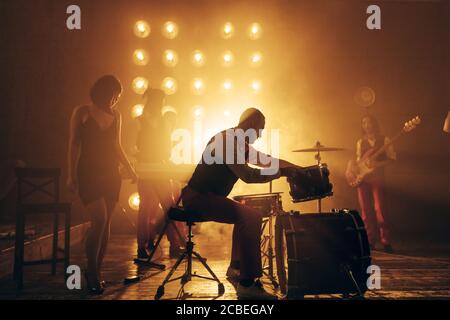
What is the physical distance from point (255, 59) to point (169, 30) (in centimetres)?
190

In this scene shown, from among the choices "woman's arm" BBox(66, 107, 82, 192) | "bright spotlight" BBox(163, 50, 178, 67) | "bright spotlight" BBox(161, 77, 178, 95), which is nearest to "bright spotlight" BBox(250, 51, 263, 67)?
"bright spotlight" BBox(163, 50, 178, 67)

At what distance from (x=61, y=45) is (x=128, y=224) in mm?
3981

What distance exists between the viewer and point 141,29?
23.5ft

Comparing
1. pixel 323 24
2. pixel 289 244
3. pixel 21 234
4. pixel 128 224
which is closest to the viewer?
pixel 289 244

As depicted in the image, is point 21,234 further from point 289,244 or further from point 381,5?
point 381,5

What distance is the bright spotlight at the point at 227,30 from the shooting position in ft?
23.7

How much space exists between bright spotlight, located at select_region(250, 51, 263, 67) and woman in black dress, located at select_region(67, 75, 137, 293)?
4.66 m

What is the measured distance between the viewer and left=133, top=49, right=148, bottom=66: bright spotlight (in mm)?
7164

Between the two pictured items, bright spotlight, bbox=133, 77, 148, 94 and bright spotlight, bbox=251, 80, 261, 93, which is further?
bright spotlight, bbox=251, 80, 261, 93

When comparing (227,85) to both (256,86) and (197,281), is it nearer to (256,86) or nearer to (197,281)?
(256,86)

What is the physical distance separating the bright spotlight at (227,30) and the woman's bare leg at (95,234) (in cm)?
531

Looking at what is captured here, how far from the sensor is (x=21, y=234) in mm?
3418

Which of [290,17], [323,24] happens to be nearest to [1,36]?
[290,17]

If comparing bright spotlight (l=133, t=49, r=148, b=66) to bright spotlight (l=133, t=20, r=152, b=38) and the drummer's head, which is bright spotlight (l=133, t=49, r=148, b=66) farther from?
the drummer's head
